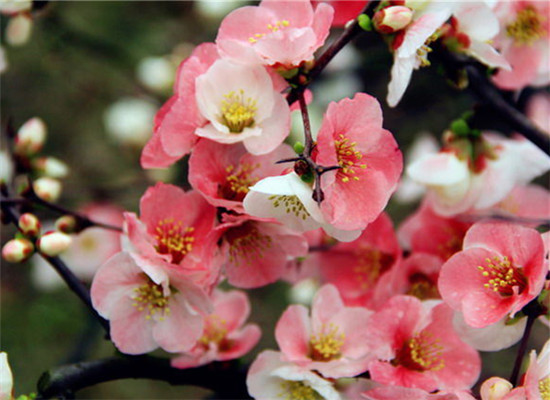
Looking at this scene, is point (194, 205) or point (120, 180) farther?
point (120, 180)

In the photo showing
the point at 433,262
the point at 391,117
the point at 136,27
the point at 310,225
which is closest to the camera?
the point at 310,225

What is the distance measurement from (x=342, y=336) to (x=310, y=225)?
Answer: 18 cm

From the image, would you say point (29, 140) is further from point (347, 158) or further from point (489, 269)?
point (489, 269)

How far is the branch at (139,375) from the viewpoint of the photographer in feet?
2.18

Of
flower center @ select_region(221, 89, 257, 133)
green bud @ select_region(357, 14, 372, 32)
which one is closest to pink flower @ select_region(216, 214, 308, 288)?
flower center @ select_region(221, 89, 257, 133)

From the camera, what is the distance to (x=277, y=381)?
27.2 inches

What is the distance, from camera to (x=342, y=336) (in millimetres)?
724

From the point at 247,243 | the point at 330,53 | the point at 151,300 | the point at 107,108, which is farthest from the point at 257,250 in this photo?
the point at 107,108

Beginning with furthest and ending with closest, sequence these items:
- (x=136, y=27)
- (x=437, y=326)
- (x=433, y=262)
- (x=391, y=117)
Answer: (x=136, y=27) < (x=391, y=117) < (x=433, y=262) < (x=437, y=326)

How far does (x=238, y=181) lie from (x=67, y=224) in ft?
0.82

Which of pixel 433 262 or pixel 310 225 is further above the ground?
pixel 310 225

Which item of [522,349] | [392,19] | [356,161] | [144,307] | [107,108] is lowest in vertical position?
[107,108]

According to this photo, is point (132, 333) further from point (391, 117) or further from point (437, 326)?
point (391, 117)

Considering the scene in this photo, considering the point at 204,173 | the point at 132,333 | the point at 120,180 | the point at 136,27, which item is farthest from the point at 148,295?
the point at 136,27
